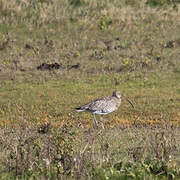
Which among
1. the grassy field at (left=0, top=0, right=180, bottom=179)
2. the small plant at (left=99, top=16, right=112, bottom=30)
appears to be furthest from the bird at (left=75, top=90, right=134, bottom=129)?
the small plant at (left=99, top=16, right=112, bottom=30)

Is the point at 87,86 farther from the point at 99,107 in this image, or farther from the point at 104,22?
the point at 104,22

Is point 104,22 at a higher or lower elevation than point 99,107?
lower

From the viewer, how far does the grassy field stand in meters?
9.41

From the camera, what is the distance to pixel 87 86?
24.0 metres

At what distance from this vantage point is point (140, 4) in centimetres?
3875

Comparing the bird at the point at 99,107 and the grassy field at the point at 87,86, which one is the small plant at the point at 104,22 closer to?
the grassy field at the point at 87,86

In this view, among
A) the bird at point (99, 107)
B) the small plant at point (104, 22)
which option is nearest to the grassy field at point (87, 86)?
the small plant at point (104, 22)

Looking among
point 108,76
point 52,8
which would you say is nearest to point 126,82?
point 108,76

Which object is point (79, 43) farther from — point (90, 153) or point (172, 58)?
point (90, 153)

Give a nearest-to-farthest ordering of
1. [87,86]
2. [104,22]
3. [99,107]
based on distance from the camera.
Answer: [99,107] → [87,86] → [104,22]

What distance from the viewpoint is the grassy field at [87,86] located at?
370 inches

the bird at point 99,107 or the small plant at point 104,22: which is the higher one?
the bird at point 99,107

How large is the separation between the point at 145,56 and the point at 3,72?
8161mm

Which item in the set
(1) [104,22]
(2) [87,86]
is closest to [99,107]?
(2) [87,86]
